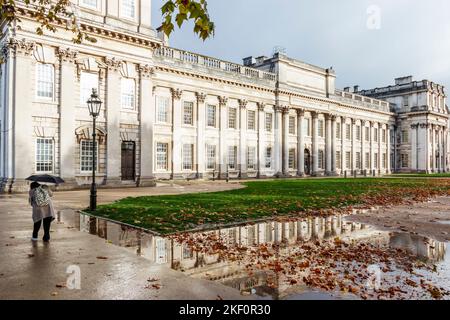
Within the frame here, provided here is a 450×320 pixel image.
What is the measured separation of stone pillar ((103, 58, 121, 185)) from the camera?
969 inches

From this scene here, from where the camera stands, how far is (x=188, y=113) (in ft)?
115

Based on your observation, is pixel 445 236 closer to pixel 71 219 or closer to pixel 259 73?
pixel 71 219

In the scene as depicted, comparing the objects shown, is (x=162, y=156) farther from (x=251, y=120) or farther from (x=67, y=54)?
(x=67, y=54)

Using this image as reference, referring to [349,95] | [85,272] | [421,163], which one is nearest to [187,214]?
[85,272]

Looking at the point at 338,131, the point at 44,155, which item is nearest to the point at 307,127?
the point at 338,131

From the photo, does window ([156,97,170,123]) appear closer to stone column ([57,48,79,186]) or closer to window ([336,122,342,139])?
stone column ([57,48,79,186])

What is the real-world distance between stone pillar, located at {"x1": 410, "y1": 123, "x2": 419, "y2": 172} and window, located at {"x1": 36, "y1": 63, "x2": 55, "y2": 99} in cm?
6106

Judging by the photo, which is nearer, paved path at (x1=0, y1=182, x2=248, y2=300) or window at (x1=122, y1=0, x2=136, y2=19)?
paved path at (x1=0, y1=182, x2=248, y2=300)

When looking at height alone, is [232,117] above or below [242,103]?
below

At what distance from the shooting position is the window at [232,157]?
3855cm

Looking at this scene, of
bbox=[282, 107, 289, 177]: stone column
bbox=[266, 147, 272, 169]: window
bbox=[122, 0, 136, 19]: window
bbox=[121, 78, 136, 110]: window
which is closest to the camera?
bbox=[122, 0, 136, 19]: window

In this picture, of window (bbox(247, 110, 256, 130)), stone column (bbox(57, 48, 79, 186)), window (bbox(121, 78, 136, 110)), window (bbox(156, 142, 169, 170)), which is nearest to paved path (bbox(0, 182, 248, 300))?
stone column (bbox(57, 48, 79, 186))

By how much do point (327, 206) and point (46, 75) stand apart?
18.7 m

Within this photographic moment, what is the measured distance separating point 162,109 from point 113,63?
8.69 m
